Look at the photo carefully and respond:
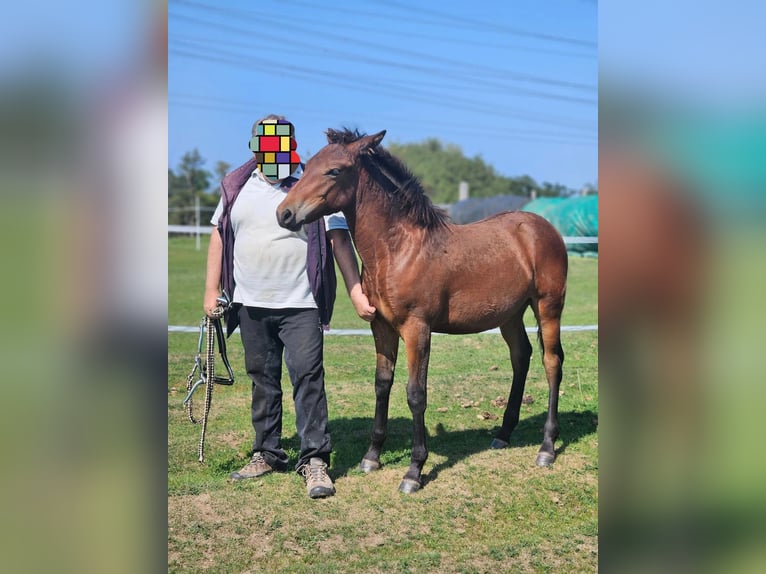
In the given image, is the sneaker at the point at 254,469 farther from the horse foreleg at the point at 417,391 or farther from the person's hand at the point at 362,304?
the person's hand at the point at 362,304

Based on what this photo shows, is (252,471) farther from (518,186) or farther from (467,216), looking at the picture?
(518,186)

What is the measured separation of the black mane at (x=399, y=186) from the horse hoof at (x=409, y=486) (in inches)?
59.6

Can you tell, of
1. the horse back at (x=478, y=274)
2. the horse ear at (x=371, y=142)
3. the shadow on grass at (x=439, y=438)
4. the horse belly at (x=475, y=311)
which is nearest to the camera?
the horse ear at (x=371, y=142)

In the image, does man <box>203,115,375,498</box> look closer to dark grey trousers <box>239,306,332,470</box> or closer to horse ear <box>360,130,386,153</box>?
dark grey trousers <box>239,306,332,470</box>

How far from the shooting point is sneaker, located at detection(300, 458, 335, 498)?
376 cm

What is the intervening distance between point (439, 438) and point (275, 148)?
243 centimetres

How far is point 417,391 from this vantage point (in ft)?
13.3

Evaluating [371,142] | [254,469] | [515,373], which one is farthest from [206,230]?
[371,142]

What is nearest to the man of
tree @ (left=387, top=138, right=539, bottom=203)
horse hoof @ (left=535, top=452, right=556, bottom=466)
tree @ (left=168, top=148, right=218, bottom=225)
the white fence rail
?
horse hoof @ (left=535, top=452, right=556, bottom=466)

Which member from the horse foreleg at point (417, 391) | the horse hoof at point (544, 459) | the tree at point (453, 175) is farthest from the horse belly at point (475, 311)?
the tree at point (453, 175)

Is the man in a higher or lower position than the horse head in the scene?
lower

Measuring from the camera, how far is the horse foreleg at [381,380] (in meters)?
4.19

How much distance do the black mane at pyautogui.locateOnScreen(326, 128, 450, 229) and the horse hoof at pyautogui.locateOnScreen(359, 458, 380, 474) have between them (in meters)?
1.53
